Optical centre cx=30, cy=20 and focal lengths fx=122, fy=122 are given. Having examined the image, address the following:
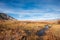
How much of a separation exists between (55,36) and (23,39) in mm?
697

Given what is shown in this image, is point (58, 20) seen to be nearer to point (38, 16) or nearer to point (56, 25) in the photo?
point (56, 25)

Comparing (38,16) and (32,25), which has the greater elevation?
(38,16)

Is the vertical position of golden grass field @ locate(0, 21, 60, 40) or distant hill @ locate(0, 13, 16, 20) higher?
distant hill @ locate(0, 13, 16, 20)

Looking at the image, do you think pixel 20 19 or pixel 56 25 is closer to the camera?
pixel 56 25

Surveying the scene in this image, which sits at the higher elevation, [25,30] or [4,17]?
[4,17]

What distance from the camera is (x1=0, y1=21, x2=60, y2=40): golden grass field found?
8.50 feet

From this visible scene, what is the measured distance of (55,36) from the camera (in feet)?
8.45

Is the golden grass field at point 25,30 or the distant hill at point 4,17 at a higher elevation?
the distant hill at point 4,17

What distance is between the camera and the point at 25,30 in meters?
2.71

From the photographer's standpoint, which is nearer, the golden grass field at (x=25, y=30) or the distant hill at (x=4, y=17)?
the golden grass field at (x=25, y=30)

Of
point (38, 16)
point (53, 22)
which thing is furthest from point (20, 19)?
point (53, 22)

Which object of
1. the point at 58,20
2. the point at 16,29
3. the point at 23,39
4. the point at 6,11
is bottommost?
the point at 23,39

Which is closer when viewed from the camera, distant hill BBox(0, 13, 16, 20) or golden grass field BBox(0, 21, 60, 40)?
golden grass field BBox(0, 21, 60, 40)

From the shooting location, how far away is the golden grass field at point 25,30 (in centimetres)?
259
